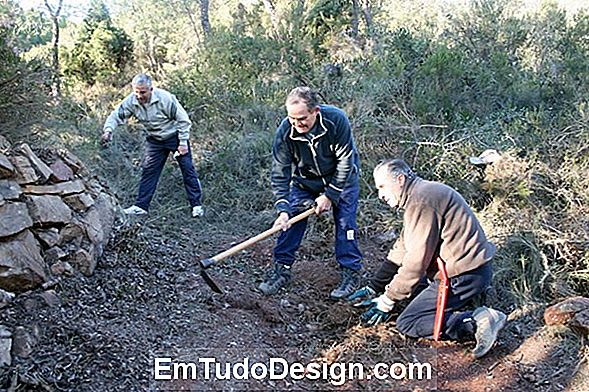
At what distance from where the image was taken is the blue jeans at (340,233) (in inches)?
168

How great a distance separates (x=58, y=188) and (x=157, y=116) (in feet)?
5.21

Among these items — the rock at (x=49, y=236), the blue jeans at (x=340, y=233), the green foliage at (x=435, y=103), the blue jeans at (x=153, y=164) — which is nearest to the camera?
the rock at (x=49, y=236)

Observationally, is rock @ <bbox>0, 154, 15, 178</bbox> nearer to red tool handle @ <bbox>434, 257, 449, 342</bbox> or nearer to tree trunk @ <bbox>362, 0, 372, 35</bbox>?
red tool handle @ <bbox>434, 257, 449, 342</bbox>

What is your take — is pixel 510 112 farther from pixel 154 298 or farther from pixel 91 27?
pixel 91 27

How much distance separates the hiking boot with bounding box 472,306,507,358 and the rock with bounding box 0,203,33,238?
110 inches

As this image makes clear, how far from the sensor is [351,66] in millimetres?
8094

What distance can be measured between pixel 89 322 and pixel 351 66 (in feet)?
18.4

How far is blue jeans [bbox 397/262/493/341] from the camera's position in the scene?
365cm

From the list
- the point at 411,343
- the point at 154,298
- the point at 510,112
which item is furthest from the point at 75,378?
the point at 510,112

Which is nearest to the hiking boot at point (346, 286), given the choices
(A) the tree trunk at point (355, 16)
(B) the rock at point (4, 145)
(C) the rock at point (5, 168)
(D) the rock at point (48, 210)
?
(D) the rock at point (48, 210)

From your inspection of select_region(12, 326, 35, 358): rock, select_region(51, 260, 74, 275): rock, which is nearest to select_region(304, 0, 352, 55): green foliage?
select_region(51, 260, 74, 275): rock

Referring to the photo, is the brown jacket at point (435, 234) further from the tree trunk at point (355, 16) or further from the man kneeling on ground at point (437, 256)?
the tree trunk at point (355, 16)

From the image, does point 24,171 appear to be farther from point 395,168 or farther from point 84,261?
point 395,168

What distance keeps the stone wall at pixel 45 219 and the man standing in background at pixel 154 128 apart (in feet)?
3.58
